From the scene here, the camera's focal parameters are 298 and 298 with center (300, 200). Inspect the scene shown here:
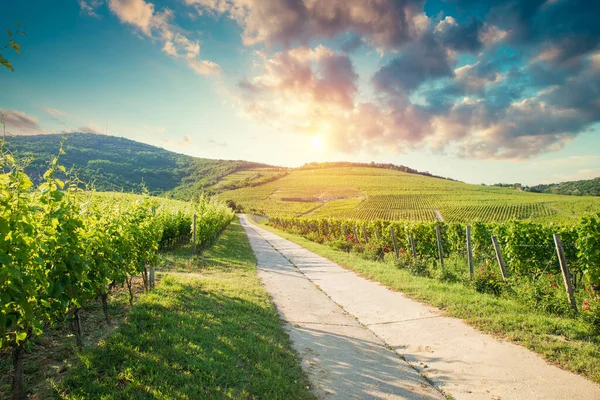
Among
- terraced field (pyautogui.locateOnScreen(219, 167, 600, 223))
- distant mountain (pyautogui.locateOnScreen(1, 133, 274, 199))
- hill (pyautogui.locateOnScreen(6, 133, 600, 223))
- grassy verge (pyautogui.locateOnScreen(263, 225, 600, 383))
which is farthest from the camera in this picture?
distant mountain (pyautogui.locateOnScreen(1, 133, 274, 199))

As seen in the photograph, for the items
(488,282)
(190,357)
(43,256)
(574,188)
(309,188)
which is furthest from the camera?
(309,188)

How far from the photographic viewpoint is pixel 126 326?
4.95 metres

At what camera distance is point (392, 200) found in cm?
7744

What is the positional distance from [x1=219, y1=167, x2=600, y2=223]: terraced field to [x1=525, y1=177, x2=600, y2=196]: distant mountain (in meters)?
12.8

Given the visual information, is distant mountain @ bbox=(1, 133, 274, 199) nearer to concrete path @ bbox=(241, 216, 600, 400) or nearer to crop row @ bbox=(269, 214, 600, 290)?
crop row @ bbox=(269, 214, 600, 290)

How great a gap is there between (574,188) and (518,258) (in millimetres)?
121637

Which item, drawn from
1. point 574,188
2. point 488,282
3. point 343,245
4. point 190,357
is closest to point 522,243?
point 488,282

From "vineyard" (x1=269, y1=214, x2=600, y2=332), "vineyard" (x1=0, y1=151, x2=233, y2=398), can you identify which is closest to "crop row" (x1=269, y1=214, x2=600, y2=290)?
"vineyard" (x1=269, y1=214, x2=600, y2=332)

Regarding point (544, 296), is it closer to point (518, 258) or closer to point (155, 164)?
point (518, 258)

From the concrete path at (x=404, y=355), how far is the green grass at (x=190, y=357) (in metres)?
0.51

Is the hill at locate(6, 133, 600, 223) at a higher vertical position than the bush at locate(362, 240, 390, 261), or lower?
higher

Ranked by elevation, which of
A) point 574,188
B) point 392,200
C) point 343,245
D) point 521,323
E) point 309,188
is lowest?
point 343,245

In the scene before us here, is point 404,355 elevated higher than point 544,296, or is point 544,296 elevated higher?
point 544,296

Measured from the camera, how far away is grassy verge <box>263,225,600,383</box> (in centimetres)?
465
